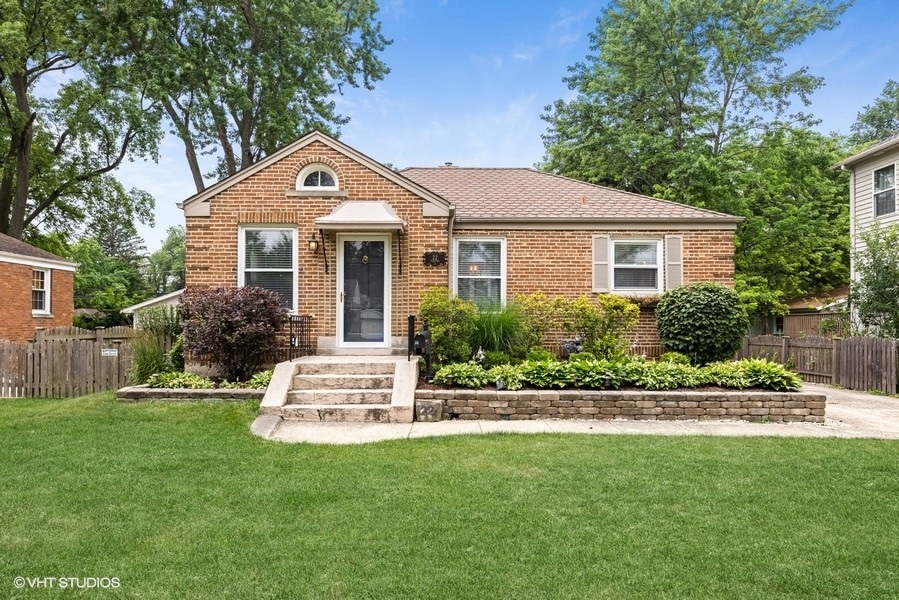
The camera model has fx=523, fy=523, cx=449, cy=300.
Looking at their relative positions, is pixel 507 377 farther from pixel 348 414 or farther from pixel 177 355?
pixel 177 355

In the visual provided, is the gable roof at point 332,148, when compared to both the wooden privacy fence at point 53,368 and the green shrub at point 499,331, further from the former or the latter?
the wooden privacy fence at point 53,368

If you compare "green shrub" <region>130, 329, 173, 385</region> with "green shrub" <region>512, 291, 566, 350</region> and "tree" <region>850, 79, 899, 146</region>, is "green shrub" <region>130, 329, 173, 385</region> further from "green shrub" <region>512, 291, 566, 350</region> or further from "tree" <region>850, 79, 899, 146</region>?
"tree" <region>850, 79, 899, 146</region>

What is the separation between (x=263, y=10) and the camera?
21547 mm

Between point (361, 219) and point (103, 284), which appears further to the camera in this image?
point (103, 284)

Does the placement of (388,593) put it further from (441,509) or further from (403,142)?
(403,142)

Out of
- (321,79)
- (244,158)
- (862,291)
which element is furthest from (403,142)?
(862,291)

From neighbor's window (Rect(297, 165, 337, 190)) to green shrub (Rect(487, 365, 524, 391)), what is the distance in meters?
4.92

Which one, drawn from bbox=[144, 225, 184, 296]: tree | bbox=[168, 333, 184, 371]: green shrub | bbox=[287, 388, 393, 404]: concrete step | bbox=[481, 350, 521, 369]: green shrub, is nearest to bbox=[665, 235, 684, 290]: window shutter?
bbox=[481, 350, 521, 369]: green shrub

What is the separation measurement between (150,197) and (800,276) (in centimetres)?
3257

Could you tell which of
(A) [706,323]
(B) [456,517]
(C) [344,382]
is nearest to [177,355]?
(C) [344,382]

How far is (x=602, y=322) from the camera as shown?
9969 mm

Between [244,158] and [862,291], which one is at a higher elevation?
[244,158]

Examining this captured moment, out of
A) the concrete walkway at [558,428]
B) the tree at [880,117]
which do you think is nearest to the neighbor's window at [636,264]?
the concrete walkway at [558,428]

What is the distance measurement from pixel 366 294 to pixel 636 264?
592 cm
